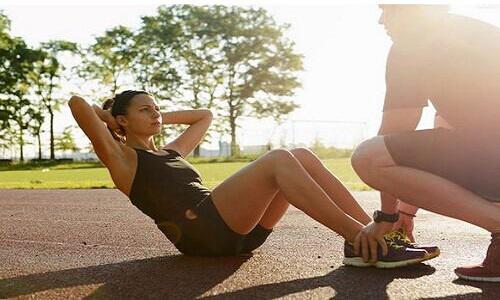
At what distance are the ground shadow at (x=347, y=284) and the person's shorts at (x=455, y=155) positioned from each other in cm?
50

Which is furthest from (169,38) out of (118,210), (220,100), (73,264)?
(73,264)

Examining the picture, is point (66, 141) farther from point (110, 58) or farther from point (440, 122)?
point (440, 122)

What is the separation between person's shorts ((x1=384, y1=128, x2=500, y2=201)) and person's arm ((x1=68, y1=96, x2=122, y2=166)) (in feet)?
4.41

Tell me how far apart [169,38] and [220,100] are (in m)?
4.12

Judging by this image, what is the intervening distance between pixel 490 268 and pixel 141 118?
Answer: 1.86 meters

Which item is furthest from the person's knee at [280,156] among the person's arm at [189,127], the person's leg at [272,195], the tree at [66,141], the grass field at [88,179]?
the tree at [66,141]

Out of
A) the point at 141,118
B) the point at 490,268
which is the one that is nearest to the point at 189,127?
the point at 141,118

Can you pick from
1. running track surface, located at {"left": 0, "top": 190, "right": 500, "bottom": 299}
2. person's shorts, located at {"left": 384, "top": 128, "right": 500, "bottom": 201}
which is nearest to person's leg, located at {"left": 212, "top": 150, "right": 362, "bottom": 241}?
running track surface, located at {"left": 0, "top": 190, "right": 500, "bottom": 299}

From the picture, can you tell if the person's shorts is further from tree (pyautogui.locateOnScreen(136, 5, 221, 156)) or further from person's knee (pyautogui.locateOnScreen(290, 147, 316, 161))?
tree (pyautogui.locateOnScreen(136, 5, 221, 156))

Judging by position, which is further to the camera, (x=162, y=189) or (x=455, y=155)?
(x=162, y=189)

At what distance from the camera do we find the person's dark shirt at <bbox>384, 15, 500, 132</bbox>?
2652 millimetres

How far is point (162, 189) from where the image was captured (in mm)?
3125

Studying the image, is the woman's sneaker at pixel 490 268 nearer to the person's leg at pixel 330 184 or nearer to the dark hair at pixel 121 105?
the person's leg at pixel 330 184

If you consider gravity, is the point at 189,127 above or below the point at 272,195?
above
